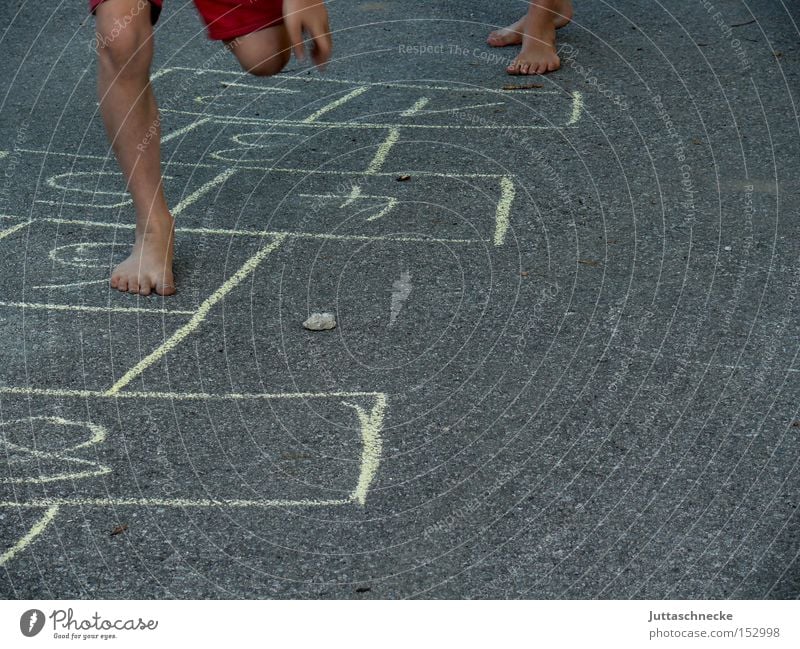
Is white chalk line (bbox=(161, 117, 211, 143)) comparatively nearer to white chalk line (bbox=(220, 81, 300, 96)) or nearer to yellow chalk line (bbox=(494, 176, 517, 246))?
white chalk line (bbox=(220, 81, 300, 96))

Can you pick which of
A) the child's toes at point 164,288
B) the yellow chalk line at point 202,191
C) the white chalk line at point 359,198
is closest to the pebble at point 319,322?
the child's toes at point 164,288

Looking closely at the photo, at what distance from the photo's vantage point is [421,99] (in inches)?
199

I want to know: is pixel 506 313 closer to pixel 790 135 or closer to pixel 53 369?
pixel 53 369

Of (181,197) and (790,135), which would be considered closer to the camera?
(181,197)

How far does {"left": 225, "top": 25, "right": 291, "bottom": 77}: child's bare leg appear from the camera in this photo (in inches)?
152

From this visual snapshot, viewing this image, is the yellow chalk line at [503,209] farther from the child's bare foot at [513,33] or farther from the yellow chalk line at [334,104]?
the child's bare foot at [513,33]

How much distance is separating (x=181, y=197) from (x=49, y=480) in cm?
176

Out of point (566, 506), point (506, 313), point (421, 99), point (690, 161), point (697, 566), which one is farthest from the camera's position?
point (421, 99)

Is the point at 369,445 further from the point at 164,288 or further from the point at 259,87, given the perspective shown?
the point at 259,87

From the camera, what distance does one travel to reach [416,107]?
496 centimetres

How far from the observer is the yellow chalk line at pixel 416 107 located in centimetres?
489

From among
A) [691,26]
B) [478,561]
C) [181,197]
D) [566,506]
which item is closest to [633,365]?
[566,506]

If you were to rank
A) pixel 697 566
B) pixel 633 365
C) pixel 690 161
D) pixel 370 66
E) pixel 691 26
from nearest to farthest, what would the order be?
1. pixel 697 566
2. pixel 633 365
3. pixel 690 161
4. pixel 370 66
5. pixel 691 26

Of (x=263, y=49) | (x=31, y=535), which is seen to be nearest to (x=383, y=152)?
(x=263, y=49)
